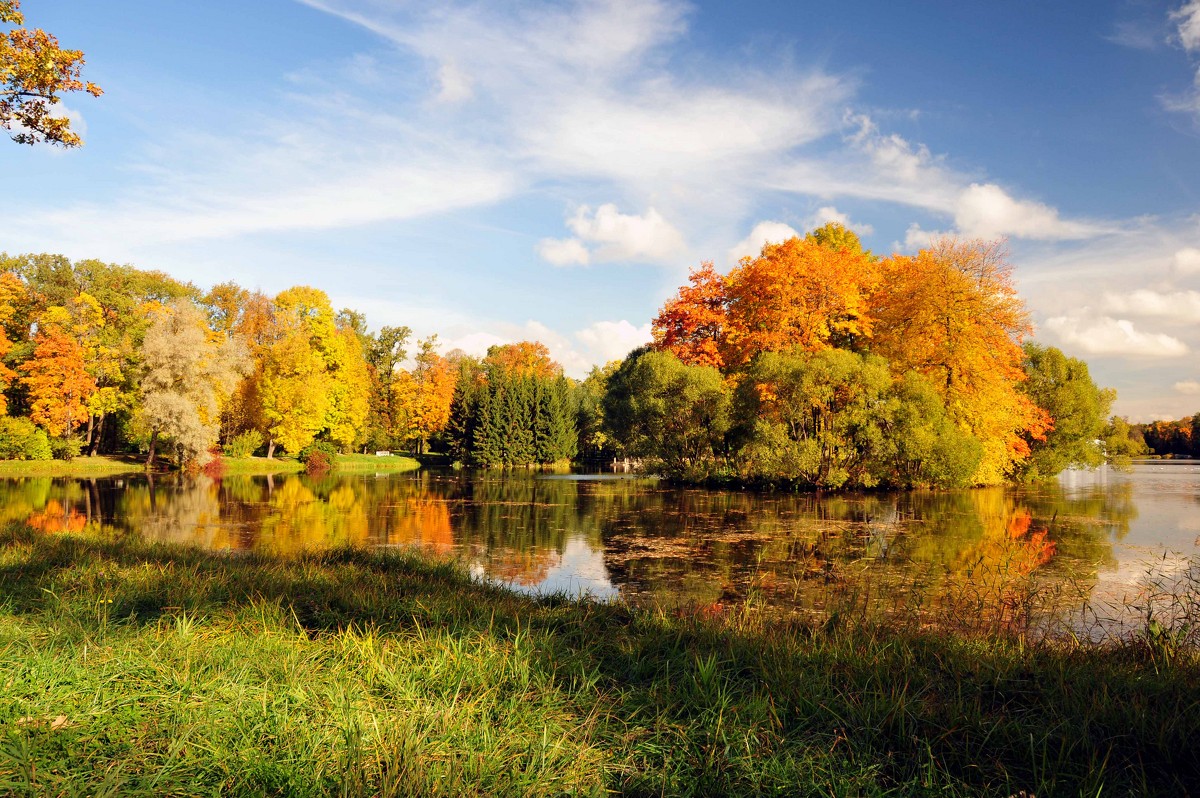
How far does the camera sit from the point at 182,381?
37.3m

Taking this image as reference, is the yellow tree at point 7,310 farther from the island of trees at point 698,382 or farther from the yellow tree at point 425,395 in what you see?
the yellow tree at point 425,395

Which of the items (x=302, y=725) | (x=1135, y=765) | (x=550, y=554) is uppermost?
(x=302, y=725)

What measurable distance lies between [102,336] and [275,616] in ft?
142

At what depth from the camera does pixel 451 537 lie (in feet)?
51.2

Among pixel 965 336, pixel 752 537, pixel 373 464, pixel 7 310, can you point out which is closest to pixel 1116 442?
pixel 965 336

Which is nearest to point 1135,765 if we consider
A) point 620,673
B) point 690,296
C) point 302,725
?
point 620,673

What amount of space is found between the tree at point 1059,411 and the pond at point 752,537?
16.6ft

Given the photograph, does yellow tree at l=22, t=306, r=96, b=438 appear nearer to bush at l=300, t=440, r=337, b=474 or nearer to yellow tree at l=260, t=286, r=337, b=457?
yellow tree at l=260, t=286, r=337, b=457

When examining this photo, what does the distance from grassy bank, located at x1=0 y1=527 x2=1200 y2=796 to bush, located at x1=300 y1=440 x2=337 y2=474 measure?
41.1m

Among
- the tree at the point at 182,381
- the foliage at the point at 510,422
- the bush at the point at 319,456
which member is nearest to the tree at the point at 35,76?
the tree at the point at 182,381

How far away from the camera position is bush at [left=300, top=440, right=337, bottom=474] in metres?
44.5

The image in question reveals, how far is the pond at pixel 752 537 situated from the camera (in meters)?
Result: 9.00

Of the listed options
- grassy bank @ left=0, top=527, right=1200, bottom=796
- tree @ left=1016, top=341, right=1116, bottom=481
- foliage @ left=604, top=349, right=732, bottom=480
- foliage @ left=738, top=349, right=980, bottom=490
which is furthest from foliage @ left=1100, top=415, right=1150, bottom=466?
grassy bank @ left=0, top=527, right=1200, bottom=796

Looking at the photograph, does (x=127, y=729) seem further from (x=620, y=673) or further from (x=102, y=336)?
(x=102, y=336)
